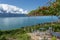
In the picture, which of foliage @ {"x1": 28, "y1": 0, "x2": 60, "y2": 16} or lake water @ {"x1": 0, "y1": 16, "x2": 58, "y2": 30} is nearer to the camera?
foliage @ {"x1": 28, "y1": 0, "x2": 60, "y2": 16}

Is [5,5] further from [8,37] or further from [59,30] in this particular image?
[59,30]

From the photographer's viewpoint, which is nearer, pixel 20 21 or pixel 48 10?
pixel 48 10

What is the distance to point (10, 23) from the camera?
7.10m

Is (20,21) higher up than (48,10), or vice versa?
(48,10)

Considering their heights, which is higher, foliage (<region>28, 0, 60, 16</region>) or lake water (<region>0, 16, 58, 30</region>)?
foliage (<region>28, 0, 60, 16</region>)

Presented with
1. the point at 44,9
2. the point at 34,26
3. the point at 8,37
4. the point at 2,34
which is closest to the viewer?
the point at 44,9

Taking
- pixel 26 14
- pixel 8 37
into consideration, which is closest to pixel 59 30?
pixel 26 14

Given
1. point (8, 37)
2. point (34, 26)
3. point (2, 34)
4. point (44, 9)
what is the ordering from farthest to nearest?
1. point (34, 26)
2. point (2, 34)
3. point (8, 37)
4. point (44, 9)

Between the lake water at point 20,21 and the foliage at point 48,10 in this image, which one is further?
the lake water at point 20,21

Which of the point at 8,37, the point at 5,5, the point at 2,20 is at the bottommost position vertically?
the point at 8,37

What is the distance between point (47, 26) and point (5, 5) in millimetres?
1786

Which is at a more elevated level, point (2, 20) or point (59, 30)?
point (2, 20)

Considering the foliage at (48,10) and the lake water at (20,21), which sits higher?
the foliage at (48,10)

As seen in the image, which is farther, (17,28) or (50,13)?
(17,28)
